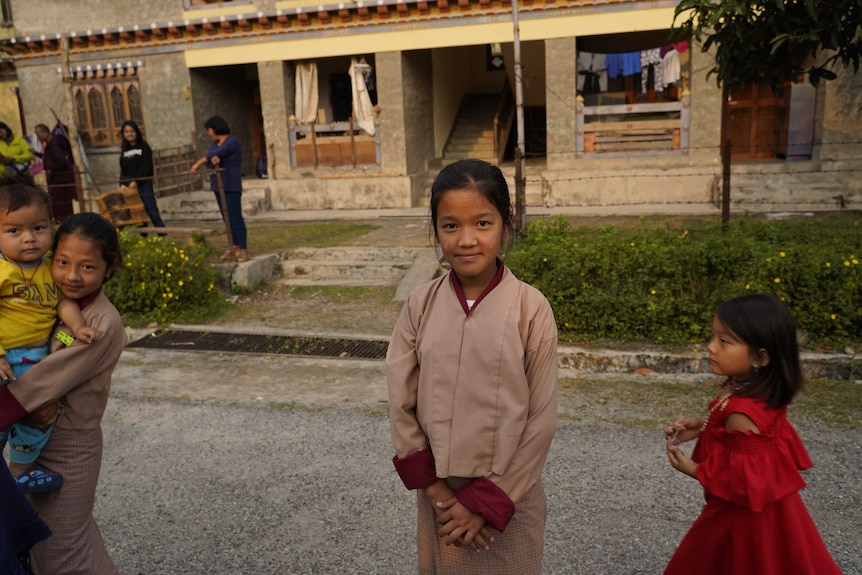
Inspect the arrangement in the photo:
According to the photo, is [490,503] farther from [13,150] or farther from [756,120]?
[756,120]

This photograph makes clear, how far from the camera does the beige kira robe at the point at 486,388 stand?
199 centimetres

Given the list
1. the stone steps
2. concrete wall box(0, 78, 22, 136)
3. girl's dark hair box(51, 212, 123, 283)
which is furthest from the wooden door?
concrete wall box(0, 78, 22, 136)

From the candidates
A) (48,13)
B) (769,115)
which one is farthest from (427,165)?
(48,13)

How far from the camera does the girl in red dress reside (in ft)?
7.10

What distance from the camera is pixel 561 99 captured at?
44.1 ft

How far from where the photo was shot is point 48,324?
2459mm

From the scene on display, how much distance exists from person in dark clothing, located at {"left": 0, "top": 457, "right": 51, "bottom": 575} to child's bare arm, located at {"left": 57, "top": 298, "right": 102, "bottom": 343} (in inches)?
18.7

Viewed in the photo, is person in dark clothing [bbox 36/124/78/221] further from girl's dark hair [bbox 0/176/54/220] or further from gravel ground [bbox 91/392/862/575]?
girl's dark hair [bbox 0/176/54/220]

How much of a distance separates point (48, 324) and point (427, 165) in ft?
43.9

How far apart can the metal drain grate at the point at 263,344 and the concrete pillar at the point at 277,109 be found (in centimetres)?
843

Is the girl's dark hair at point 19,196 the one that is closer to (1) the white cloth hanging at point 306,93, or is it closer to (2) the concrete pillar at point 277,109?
(2) the concrete pillar at point 277,109

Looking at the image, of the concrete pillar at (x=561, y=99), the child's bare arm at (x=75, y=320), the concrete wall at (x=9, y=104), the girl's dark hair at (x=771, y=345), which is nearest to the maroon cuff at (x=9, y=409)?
the child's bare arm at (x=75, y=320)

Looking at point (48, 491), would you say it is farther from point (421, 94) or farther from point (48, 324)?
point (421, 94)

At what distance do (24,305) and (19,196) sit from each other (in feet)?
1.20
